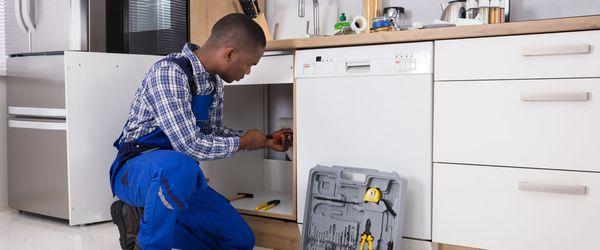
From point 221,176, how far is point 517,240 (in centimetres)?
127

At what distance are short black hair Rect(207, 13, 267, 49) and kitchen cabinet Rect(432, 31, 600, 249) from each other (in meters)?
0.58

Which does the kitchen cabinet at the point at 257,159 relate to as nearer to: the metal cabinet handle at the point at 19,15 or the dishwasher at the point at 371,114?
the dishwasher at the point at 371,114

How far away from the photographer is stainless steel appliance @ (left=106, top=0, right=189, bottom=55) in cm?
269

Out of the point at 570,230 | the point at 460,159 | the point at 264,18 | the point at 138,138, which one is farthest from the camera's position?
the point at 264,18

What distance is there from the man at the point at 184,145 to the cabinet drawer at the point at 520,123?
61cm

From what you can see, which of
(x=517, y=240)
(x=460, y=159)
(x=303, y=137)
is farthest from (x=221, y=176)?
(x=517, y=240)

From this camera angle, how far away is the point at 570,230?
153 centimetres

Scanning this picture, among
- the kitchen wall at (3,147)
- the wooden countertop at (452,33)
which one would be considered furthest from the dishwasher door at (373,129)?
the kitchen wall at (3,147)

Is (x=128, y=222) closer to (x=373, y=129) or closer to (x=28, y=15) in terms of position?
(x=373, y=129)

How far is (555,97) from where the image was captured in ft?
4.98

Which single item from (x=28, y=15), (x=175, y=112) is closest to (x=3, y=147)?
(x=28, y=15)

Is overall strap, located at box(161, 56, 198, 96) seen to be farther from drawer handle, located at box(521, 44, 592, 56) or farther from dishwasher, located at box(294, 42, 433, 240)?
drawer handle, located at box(521, 44, 592, 56)

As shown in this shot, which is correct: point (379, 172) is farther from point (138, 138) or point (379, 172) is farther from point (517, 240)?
point (138, 138)

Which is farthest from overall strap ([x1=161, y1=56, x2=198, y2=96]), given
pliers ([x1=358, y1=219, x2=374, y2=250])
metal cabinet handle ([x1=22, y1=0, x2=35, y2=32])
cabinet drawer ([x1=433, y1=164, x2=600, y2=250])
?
metal cabinet handle ([x1=22, y1=0, x2=35, y2=32])
